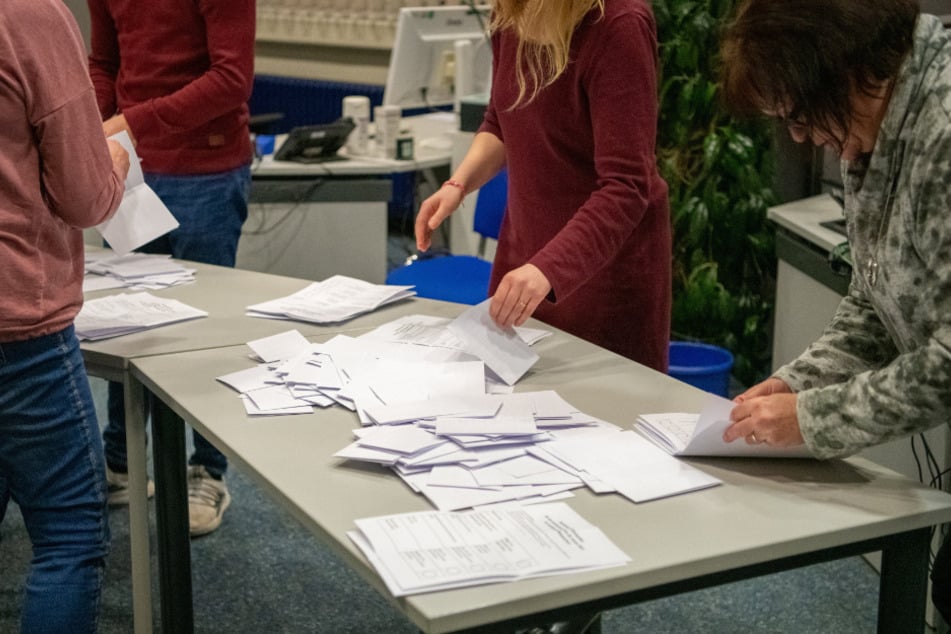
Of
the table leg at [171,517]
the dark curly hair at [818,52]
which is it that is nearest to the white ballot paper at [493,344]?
the table leg at [171,517]

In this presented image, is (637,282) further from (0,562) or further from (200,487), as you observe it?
(0,562)

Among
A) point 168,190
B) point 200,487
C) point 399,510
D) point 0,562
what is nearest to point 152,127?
point 168,190

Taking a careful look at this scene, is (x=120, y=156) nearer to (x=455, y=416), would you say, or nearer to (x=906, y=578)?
(x=455, y=416)

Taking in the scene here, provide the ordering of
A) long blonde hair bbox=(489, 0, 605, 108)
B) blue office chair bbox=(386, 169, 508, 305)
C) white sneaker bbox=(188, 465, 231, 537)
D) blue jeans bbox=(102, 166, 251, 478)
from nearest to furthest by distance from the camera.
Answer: long blonde hair bbox=(489, 0, 605, 108), blue jeans bbox=(102, 166, 251, 478), white sneaker bbox=(188, 465, 231, 537), blue office chair bbox=(386, 169, 508, 305)

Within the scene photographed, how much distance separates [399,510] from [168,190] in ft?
5.02

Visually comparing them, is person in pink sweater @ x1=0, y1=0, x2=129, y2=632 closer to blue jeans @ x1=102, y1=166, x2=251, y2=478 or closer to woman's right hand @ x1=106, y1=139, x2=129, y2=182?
woman's right hand @ x1=106, y1=139, x2=129, y2=182

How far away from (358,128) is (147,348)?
2283 millimetres

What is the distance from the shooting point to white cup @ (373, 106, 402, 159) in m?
4.03

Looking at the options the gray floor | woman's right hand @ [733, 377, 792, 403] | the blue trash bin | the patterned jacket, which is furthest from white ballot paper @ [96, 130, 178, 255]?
the blue trash bin

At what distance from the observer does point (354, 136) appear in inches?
164

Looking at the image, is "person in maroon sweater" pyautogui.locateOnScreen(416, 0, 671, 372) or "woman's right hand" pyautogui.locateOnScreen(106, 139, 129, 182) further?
"woman's right hand" pyautogui.locateOnScreen(106, 139, 129, 182)

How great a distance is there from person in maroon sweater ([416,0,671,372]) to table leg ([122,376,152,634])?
1.98 ft

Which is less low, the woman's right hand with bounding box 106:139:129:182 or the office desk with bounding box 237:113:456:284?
the woman's right hand with bounding box 106:139:129:182

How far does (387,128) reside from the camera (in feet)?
13.2
